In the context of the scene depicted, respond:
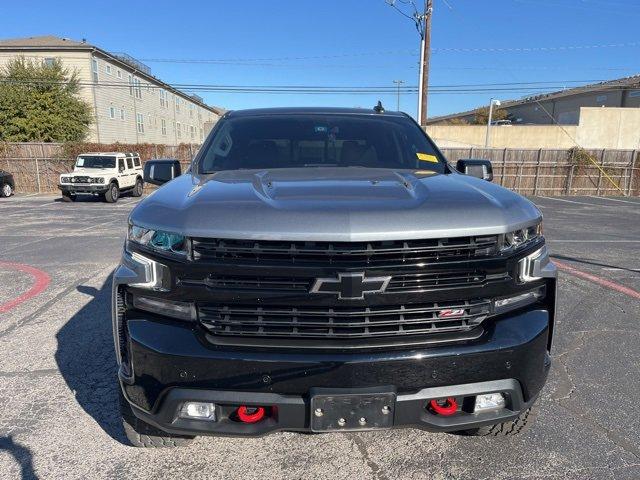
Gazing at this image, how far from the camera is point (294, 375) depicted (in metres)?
1.90

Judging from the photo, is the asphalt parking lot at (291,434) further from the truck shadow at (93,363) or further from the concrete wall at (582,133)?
the concrete wall at (582,133)

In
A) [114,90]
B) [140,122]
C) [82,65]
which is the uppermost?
[82,65]

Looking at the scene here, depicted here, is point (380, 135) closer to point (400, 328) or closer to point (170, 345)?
point (400, 328)

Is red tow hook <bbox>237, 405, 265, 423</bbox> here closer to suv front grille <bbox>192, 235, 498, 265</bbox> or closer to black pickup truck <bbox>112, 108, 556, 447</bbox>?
black pickup truck <bbox>112, 108, 556, 447</bbox>

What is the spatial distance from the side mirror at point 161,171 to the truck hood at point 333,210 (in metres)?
1.15

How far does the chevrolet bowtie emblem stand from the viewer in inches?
74.2

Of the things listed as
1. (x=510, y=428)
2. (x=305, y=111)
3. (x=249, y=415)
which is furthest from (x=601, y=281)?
(x=249, y=415)

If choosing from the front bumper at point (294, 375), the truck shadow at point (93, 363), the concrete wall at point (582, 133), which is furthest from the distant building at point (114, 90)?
the front bumper at point (294, 375)

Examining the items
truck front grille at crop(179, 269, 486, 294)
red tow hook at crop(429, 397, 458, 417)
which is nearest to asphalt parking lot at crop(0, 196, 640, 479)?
red tow hook at crop(429, 397, 458, 417)

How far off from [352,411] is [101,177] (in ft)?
61.7

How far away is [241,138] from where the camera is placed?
349cm

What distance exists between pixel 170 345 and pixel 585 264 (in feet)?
23.3

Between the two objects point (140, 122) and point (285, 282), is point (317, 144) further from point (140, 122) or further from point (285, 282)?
point (140, 122)

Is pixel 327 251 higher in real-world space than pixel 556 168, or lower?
higher
